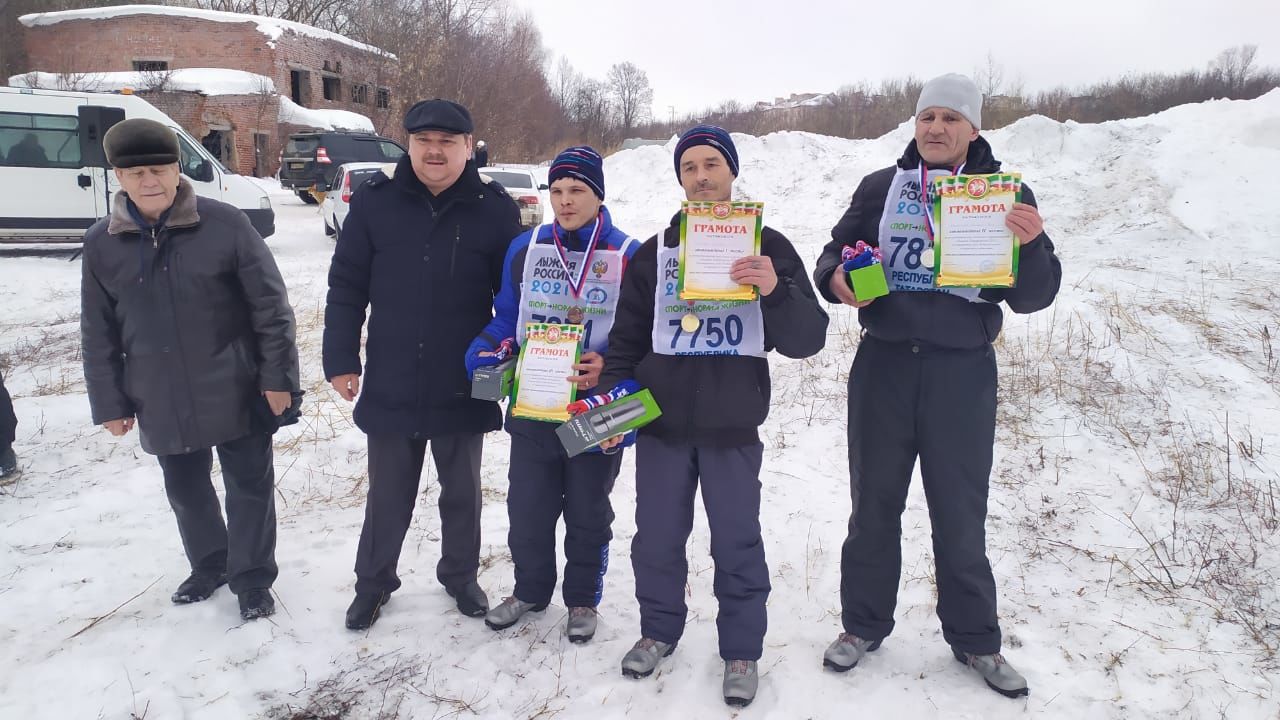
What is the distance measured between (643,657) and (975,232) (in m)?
2.03

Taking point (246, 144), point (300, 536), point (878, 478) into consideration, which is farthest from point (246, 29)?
point (878, 478)

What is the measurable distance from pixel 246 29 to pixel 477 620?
36281mm

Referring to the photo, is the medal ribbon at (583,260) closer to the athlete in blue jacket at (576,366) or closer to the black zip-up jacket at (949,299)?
the athlete in blue jacket at (576,366)

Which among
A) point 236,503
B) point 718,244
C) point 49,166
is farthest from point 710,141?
point 49,166

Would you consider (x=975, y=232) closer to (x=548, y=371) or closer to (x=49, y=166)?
(x=548, y=371)

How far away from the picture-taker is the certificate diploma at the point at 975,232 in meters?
2.40

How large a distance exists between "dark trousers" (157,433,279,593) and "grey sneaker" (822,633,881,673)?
8.22 ft

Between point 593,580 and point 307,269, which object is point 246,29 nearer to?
point 307,269

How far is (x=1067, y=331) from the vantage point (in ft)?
21.1

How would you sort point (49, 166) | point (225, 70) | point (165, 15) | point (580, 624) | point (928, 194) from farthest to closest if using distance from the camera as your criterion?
point (165, 15) → point (225, 70) → point (49, 166) → point (580, 624) → point (928, 194)

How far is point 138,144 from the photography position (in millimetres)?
2748

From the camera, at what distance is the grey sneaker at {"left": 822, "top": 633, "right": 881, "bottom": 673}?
2805 mm

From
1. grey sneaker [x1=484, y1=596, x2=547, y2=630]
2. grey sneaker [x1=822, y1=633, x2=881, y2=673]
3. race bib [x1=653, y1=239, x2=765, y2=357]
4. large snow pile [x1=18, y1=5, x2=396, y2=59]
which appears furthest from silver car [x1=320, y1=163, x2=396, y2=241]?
large snow pile [x1=18, y1=5, x2=396, y2=59]

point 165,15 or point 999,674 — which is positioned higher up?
point 165,15
